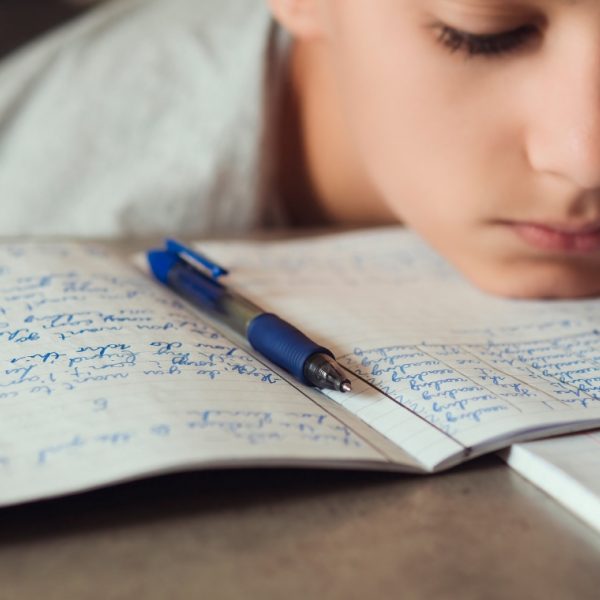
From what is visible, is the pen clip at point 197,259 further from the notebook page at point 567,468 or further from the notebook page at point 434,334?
the notebook page at point 567,468

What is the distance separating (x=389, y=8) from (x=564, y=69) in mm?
132

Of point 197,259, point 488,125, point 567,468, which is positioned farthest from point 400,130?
point 567,468

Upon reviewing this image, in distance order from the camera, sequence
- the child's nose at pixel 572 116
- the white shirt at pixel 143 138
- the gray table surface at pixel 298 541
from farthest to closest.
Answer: the white shirt at pixel 143 138, the child's nose at pixel 572 116, the gray table surface at pixel 298 541

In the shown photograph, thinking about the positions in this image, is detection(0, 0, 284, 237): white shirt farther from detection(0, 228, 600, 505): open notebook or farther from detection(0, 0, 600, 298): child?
detection(0, 228, 600, 505): open notebook

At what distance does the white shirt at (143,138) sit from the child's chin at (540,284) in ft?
1.20

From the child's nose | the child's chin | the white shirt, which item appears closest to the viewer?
the child's nose

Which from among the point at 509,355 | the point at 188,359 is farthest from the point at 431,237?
the point at 188,359

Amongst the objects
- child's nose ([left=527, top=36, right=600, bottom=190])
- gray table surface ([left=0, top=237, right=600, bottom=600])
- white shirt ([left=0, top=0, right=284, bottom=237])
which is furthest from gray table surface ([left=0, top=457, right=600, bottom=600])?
white shirt ([left=0, top=0, right=284, bottom=237])

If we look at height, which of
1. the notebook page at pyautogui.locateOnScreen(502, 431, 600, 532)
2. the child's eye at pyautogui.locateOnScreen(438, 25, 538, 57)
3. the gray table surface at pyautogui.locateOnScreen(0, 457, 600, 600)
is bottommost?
the gray table surface at pyautogui.locateOnScreen(0, 457, 600, 600)

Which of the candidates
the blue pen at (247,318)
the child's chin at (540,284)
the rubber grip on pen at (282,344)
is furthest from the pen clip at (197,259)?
the child's chin at (540,284)

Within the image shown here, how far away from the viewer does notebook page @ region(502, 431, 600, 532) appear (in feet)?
1.27

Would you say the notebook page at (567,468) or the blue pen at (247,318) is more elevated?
the blue pen at (247,318)

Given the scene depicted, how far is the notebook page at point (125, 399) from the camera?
1.19 feet

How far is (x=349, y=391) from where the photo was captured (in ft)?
1.54
